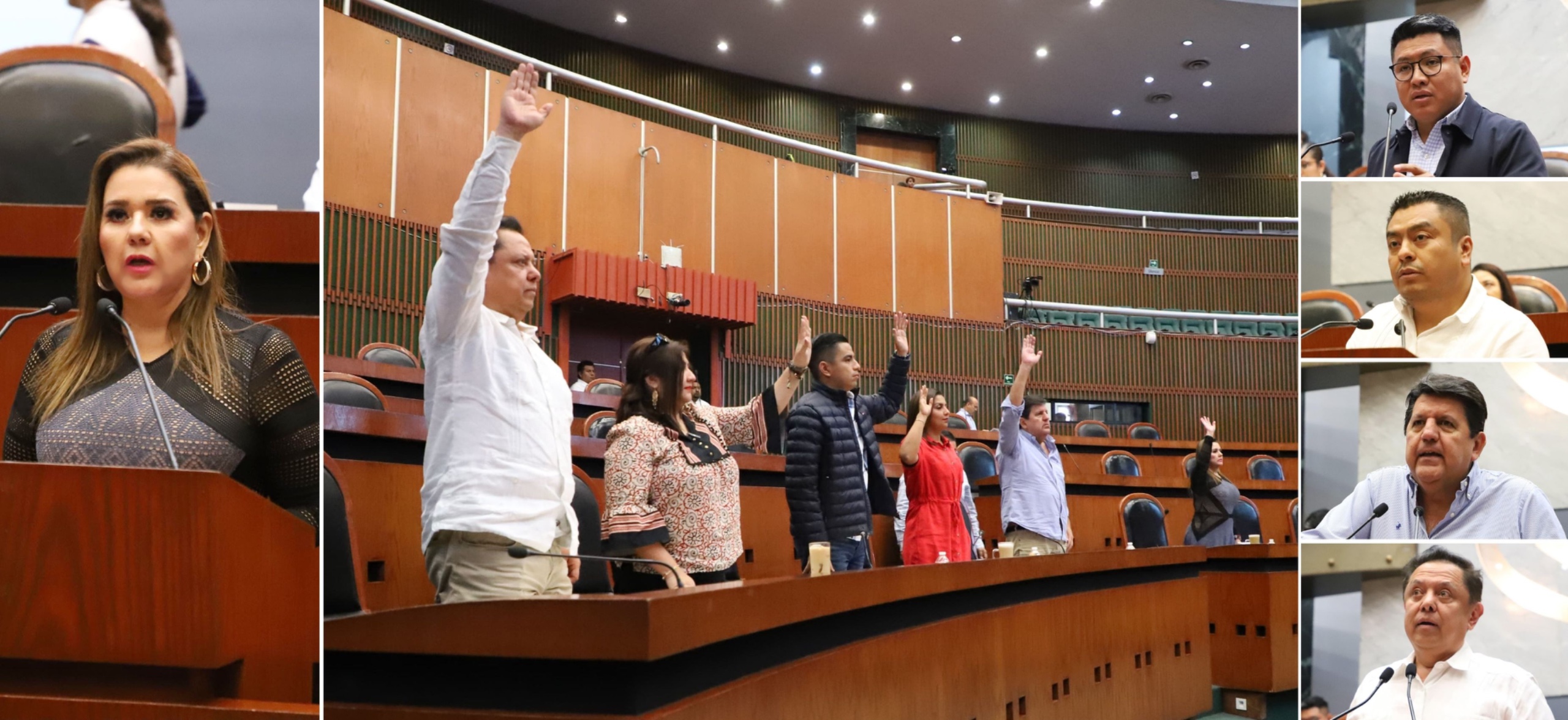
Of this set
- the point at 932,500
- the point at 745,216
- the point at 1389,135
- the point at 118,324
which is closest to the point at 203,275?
the point at 118,324

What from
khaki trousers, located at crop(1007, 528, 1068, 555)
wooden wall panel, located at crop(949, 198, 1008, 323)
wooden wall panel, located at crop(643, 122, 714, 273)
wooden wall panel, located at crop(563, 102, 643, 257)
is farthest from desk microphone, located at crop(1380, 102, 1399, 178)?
wooden wall panel, located at crop(949, 198, 1008, 323)

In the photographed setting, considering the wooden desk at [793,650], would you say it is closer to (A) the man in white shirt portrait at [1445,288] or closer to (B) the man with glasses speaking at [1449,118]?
(A) the man in white shirt portrait at [1445,288]

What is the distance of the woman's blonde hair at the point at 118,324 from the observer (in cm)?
109

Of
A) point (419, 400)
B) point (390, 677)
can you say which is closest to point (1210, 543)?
point (419, 400)

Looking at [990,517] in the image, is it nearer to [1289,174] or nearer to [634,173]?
[634,173]

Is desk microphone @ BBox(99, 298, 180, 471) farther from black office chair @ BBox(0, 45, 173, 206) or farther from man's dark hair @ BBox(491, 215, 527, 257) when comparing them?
man's dark hair @ BBox(491, 215, 527, 257)

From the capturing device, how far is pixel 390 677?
121 cm

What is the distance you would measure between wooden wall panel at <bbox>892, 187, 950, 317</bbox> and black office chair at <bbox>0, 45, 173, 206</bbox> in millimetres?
8837

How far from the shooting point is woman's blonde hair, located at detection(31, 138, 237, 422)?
1.09 m

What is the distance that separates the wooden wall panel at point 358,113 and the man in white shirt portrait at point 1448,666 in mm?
5608

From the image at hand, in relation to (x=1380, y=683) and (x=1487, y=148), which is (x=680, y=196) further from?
(x=1380, y=683)

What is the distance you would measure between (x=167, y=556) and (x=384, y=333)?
229 inches

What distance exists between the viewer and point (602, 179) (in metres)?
7.88

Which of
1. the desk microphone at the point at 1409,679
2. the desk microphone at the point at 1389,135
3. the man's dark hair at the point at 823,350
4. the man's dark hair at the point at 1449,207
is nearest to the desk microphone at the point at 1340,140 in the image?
the desk microphone at the point at 1389,135
